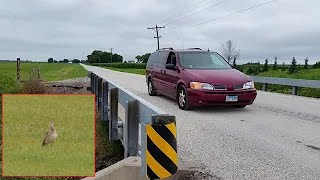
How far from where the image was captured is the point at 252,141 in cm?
686

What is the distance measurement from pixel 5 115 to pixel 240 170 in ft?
9.61

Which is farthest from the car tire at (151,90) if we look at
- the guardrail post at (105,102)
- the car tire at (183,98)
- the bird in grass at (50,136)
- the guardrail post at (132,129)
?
the bird in grass at (50,136)

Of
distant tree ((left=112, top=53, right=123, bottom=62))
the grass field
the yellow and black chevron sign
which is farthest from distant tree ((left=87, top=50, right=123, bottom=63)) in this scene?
the yellow and black chevron sign

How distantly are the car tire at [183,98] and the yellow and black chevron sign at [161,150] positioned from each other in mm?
7354

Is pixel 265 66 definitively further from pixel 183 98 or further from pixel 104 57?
pixel 104 57

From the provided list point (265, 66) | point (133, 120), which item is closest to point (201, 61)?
point (133, 120)

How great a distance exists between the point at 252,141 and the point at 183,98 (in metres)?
4.12

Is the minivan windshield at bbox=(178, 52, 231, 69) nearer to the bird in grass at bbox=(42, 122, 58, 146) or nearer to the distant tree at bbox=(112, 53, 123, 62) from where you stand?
the bird in grass at bbox=(42, 122, 58, 146)

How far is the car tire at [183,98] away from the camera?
10.6 meters

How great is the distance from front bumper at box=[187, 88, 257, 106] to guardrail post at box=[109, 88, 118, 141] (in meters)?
4.19

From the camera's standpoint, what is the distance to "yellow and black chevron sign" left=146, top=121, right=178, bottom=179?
3084mm

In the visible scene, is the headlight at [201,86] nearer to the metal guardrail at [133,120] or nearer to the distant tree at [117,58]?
the metal guardrail at [133,120]

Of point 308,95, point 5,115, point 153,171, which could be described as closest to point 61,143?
point 5,115

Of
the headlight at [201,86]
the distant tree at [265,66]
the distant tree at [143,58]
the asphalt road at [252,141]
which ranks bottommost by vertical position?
the asphalt road at [252,141]
